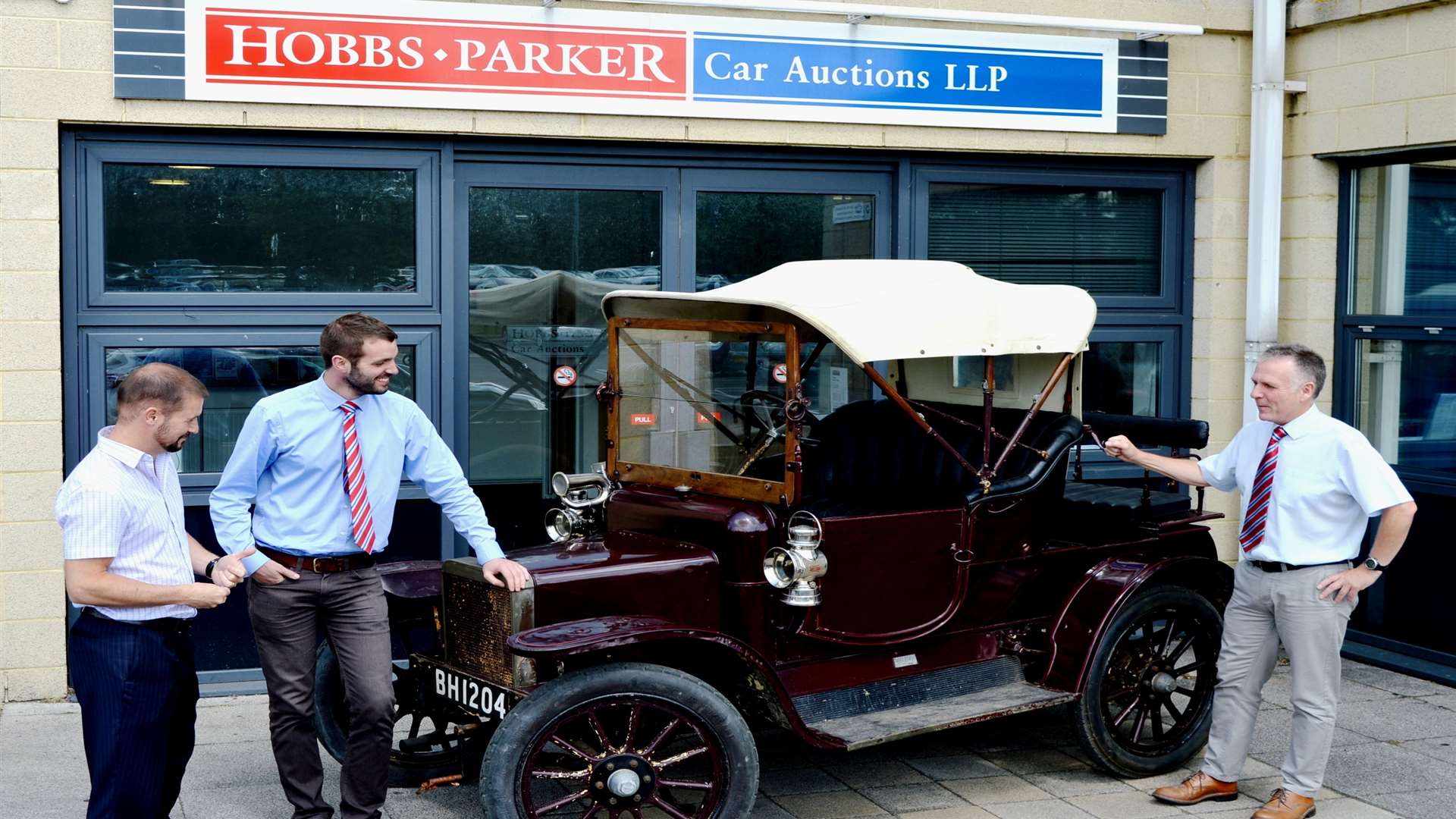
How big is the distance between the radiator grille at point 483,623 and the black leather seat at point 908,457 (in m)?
1.40

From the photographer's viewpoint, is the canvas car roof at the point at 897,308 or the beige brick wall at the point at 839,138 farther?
the beige brick wall at the point at 839,138

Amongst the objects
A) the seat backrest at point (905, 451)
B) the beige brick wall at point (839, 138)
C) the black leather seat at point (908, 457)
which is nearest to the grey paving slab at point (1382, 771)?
the black leather seat at point (908, 457)

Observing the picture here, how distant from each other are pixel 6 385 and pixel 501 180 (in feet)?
8.20

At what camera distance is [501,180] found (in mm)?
7703

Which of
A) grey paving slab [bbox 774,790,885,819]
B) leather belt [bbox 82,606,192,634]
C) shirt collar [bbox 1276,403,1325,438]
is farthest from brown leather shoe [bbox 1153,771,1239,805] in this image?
leather belt [bbox 82,606,192,634]

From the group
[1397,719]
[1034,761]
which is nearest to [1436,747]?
[1397,719]

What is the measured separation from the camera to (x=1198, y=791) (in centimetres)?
583

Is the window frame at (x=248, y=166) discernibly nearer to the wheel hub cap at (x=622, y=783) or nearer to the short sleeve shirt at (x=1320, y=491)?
the wheel hub cap at (x=622, y=783)

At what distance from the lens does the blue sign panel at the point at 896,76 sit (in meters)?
7.75

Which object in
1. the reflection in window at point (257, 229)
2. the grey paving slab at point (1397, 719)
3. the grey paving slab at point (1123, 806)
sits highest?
the reflection in window at point (257, 229)

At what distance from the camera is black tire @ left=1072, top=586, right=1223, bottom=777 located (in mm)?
6020

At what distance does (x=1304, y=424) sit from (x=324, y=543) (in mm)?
A: 3574

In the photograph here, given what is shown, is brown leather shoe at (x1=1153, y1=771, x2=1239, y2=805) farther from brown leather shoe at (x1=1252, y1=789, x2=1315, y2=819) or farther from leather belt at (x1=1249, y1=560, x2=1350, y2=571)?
leather belt at (x1=1249, y1=560, x2=1350, y2=571)

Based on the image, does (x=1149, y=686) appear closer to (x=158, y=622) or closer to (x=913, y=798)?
(x=913, y=798)
